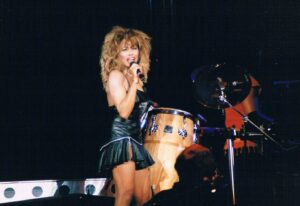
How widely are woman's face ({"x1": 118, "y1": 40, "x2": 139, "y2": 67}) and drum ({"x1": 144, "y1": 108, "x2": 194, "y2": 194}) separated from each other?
49.9 inches

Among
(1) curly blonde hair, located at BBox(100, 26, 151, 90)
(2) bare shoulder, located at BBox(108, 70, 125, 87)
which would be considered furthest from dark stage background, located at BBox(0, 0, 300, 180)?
(2) bare shoulder, located at BBox(108, 70, 125, 87)

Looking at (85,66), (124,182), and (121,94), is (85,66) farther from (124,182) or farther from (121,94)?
(124,182)

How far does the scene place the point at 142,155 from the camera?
10.1 ft

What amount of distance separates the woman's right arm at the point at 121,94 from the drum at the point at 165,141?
4.90 ft

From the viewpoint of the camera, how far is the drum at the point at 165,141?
172 inches

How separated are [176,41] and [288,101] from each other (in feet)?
6.77

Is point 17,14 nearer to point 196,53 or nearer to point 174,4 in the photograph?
point 174,4

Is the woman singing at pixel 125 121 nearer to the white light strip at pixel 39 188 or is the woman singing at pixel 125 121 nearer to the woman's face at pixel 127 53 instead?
the woman's face at pixel 127 53

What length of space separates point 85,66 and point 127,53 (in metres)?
1.89

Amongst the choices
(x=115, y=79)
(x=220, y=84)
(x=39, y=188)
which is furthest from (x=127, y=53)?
(x=39, y=188)

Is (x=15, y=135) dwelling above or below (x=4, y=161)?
above

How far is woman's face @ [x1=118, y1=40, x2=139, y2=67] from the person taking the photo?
3355mm

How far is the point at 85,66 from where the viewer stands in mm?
5129

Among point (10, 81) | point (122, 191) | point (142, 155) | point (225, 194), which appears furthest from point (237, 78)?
point (10, 81)
